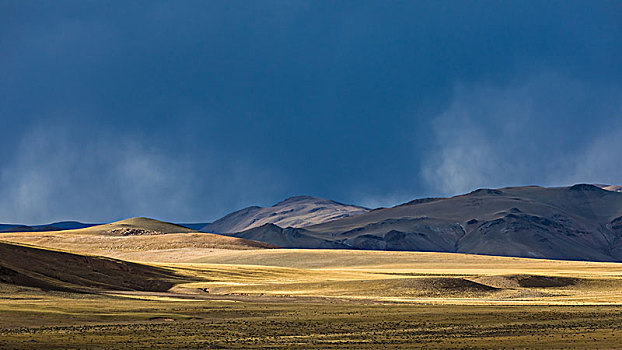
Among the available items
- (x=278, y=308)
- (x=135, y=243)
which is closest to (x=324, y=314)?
(x=278, y=308)

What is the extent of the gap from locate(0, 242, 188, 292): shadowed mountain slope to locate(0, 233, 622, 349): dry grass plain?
299 centimetres

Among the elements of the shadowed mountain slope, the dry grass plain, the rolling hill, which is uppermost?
the rolling hill

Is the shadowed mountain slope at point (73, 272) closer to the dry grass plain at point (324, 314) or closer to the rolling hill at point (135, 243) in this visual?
the dry grass plain at point (324, 314)

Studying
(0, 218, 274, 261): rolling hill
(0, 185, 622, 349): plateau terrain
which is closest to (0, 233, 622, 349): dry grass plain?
(0, 185, 622, 349): plateau terrain

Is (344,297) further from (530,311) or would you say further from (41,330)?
(41,330)

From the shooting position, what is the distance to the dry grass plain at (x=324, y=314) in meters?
37.2

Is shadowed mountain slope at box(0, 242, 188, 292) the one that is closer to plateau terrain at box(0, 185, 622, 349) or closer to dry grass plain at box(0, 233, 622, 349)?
plateau terrain at box(0, 185, 622, 349)

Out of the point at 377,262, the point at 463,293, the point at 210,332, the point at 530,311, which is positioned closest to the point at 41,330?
the point at 210,332

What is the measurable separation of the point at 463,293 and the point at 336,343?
1615 inches

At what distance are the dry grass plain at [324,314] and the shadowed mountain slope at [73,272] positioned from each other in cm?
299

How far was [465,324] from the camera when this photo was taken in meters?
45.1

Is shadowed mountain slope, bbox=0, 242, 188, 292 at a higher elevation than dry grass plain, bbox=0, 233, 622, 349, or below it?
higher

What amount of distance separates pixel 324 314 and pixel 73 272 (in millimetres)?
38226

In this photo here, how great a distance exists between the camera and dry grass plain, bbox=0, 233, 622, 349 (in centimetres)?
3722
